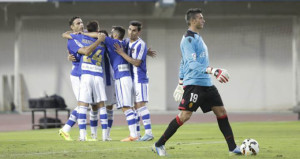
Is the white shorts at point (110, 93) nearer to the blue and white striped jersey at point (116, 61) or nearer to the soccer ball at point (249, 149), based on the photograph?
the blue and white striped jersey at point (116, 61)

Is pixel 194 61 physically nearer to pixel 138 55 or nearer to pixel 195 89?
pixel 195 89

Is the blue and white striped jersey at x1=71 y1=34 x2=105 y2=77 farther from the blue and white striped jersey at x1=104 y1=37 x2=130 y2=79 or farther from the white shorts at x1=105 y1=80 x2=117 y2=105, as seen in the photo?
the white shorts at x1=105 y1=80 x2=117 y2=105

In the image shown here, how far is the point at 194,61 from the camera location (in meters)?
9.89

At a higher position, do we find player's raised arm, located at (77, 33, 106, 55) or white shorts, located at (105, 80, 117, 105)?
player's raised arm, located at (77, 33, 106, 55)

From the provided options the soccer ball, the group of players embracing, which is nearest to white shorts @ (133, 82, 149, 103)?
the group of players embracing

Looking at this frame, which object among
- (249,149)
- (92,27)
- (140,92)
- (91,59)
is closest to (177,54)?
(140,92)

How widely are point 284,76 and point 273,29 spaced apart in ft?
7.41

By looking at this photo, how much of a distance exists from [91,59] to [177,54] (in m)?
19.9

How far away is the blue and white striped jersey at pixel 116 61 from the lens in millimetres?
13930

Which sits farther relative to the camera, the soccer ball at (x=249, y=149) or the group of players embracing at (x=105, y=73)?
the group of players embracing at (x=105, y=73)

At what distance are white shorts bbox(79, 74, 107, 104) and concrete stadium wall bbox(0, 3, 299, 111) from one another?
19.1 meters

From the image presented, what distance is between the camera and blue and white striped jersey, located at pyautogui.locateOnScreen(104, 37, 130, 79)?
13930 millimetres

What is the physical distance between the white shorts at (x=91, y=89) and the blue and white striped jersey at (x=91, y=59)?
0.34 ft

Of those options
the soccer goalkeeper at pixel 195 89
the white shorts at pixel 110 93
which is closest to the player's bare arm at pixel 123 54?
the white shorts at pixel 110 93
